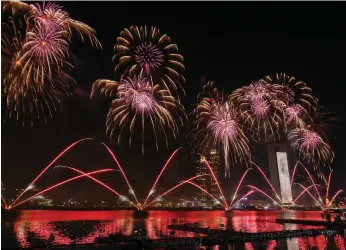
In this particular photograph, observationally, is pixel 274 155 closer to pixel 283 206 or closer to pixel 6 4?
pixel 283 206

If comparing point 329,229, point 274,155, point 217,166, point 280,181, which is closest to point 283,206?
point 280,181

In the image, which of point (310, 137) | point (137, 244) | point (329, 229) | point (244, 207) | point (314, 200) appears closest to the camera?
point (137, 244)

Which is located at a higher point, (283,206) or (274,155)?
(274,155)

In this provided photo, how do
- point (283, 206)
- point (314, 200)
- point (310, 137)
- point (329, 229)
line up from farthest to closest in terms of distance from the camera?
point (314, 200)
point (283, 206)
point (310, 137)
point (329, 229)

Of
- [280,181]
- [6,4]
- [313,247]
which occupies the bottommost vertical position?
[313,247]

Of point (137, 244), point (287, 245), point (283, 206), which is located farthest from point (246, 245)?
point (283, 206)

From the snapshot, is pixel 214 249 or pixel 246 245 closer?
pixel 214 249

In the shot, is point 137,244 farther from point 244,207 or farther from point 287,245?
point 244,207

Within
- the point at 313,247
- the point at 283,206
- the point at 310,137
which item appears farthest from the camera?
the point at 283,206

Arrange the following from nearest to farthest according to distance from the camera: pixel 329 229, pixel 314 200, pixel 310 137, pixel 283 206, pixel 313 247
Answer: pixel 313 247 → pixel 329 229 → pixel 310 137 → pixel 283 206 → pixel 314 200
